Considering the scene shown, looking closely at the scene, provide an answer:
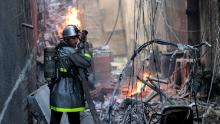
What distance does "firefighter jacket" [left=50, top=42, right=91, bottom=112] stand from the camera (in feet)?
26.1

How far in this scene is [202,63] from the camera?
50.6ft

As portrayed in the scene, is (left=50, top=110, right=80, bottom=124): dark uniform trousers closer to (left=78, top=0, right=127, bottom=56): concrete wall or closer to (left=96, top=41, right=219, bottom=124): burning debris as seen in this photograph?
(left=96, top=41, right=219, bottom=124): burning debris

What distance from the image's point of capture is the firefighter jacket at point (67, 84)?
795 centimetres

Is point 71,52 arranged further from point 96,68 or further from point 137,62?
point 137,62

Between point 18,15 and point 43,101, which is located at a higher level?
point 18,15

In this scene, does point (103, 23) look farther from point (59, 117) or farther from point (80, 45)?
point (80, 45)

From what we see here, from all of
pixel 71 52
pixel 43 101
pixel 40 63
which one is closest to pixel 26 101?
pixel 43 101

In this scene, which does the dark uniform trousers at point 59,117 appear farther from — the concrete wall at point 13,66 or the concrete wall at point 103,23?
the concrete wall at point 103,23

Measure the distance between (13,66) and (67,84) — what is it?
110 cm

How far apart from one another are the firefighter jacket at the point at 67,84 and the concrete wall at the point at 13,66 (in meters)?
0.81

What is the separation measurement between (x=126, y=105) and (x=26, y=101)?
11.3 feet

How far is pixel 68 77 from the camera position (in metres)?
8.10

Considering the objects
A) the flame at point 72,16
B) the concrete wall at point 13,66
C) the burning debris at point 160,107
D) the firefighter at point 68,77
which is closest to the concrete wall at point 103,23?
the flame at point 72,16

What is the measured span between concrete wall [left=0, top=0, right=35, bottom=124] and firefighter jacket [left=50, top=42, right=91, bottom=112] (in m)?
0.81
